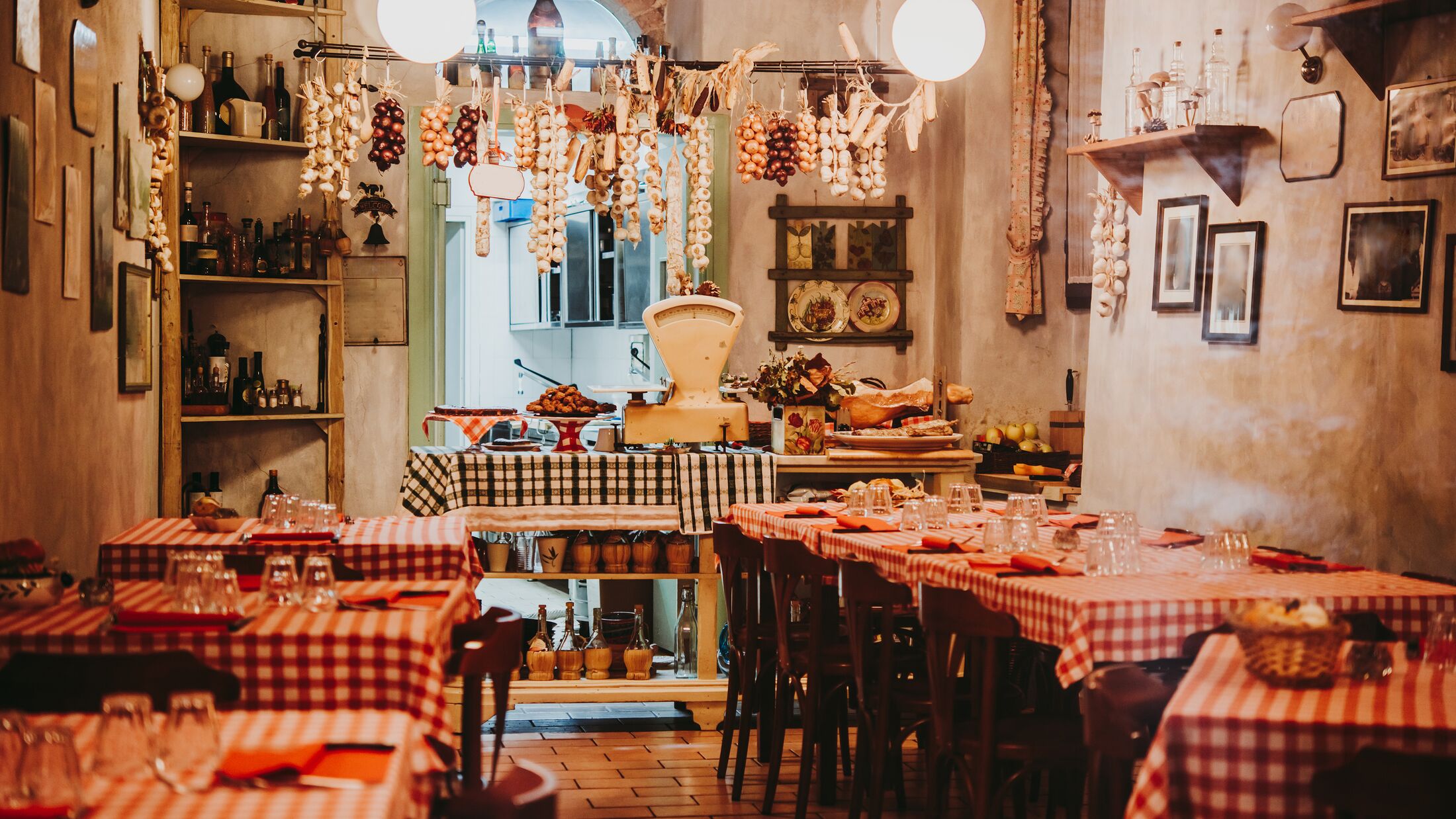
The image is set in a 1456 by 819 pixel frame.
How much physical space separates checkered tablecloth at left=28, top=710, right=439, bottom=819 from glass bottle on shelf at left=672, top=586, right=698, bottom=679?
358 cm

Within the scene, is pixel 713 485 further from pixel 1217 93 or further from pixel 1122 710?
pixel 1122 710

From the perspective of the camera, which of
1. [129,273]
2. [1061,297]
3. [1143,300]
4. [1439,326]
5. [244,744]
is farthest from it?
[1061,297]

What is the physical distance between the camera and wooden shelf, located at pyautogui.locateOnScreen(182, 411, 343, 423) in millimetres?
6508

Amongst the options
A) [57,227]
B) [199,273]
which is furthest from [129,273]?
[199,273]

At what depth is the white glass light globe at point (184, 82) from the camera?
595 cm

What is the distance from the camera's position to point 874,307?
25.0 feet

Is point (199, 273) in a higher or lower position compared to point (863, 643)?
higher

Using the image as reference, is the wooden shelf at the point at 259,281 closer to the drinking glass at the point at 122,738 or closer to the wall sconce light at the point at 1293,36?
the wall sconce light at the point at 1293,36

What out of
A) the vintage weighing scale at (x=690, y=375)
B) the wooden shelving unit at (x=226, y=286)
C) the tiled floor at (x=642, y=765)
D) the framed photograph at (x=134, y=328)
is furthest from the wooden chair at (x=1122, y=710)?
the wooden shelving unit at (x=226, y=286)

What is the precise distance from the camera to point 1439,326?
396 centimetres

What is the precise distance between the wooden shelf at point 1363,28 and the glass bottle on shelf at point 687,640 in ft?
10.4

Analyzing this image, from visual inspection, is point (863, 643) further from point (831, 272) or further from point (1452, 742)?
point (831, 272)

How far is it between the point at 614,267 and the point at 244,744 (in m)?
6.89

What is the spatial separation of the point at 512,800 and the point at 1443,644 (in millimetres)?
1898
